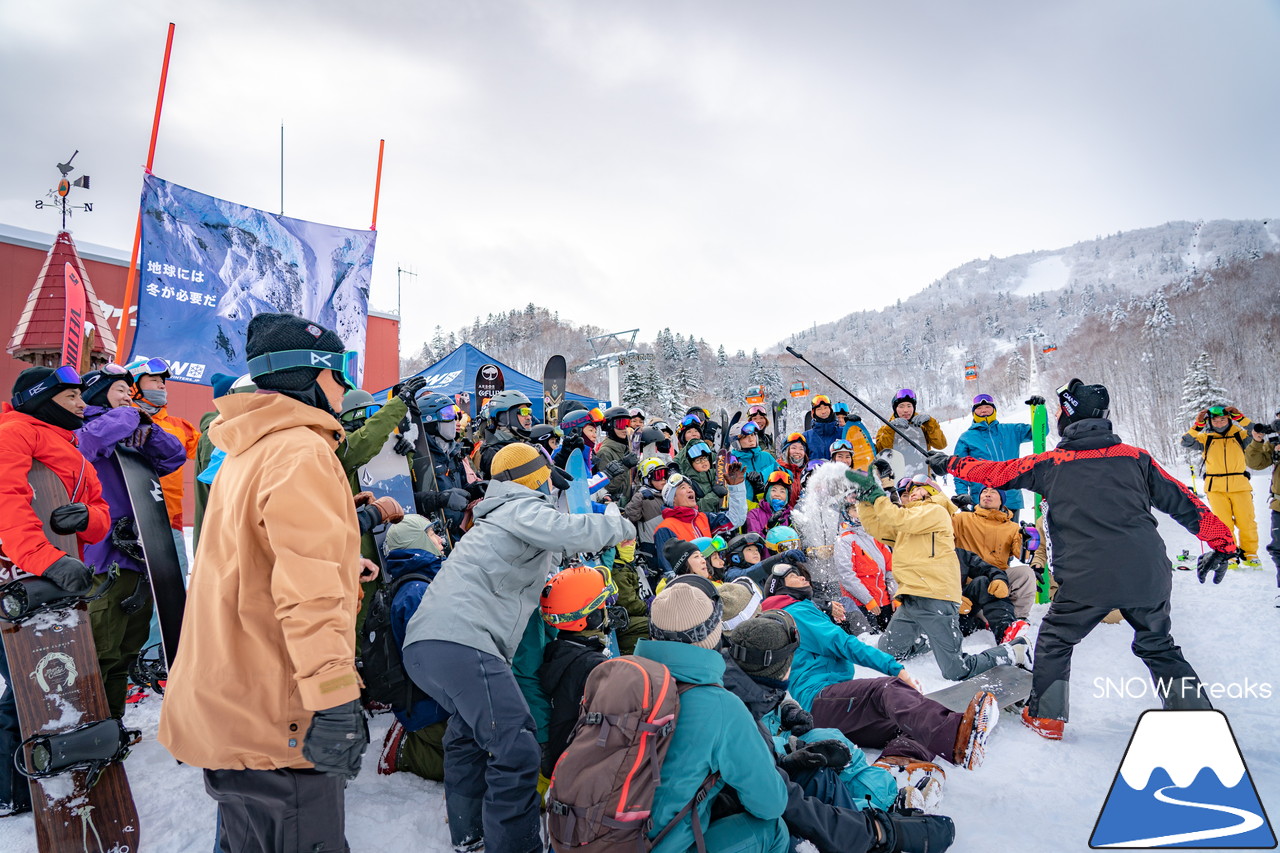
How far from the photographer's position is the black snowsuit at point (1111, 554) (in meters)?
3.68

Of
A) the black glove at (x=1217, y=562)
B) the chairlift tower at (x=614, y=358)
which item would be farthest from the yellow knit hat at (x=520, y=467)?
the chairlift tower at (x=614, y=358)

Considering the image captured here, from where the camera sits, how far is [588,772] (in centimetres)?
206

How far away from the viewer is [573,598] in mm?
3129

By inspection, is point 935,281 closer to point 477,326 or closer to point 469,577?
point 477,326

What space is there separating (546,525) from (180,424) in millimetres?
3729

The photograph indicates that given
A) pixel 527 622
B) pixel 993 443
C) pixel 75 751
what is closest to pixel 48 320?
pixel 75 751

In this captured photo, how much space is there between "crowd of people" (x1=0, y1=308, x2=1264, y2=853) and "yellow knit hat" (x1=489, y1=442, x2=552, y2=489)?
0.01m

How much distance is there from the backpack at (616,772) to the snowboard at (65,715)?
76.2 inches

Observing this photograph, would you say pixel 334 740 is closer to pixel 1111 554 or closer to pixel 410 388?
pixel 410 388

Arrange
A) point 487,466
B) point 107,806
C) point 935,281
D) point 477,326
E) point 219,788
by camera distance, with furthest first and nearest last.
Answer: point 935,281 → point 477,326 → point 487,466 → point 107,806 → point 219,788

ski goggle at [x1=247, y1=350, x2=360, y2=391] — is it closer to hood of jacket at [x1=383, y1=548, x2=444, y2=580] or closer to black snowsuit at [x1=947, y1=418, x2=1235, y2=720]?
hood of jacket at [x1=383, y1=548, x2=444, y2=580]

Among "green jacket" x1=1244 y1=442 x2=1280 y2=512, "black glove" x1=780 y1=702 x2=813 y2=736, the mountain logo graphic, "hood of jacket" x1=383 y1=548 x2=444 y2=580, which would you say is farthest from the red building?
"green jacket" x1=1244 y1=442 x2=1280 y2=512

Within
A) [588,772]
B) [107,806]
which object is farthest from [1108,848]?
[107,806]

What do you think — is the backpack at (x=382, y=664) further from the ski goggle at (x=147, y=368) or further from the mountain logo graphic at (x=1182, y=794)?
the mountain logo graphic at (x=1182, y=794)
